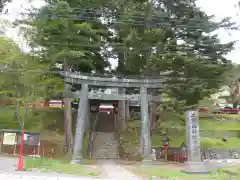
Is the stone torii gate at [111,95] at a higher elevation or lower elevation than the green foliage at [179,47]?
lower

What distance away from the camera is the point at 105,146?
2522cm

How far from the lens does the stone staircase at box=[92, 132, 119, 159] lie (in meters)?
23.8

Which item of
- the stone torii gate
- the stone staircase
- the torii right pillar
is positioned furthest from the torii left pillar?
the torii right pillar

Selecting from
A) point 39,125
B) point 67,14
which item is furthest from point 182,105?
point 39,125

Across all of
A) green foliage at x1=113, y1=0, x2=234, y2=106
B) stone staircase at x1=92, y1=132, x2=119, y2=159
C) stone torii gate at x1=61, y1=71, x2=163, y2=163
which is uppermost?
green foliage at x1=113, y1=0, x2=234, y2=106

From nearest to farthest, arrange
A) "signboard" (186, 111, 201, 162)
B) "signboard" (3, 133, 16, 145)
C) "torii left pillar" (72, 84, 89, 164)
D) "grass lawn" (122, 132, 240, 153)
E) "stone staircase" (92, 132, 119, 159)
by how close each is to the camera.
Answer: "signboard" (186, 111, 201, 162)
"torii left pillar" (72, 84, 89, 164)
"signboard" (3, 133, 16, 145)
"stone staircase" (92, 132, 119, 159)
"grass lawn" (122, 132, 240, 153)

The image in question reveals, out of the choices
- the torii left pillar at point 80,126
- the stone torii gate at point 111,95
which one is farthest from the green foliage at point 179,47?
the torii left pillar at point 80,126

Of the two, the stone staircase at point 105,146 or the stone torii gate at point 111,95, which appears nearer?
the stone torii gate at point 111,95

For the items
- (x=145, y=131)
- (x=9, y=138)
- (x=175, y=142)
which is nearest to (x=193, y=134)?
(x=145, y=131)

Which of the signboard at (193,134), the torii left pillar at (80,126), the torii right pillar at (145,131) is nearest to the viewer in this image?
the signboard at (193,134)

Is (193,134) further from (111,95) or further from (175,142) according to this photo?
(175,142)

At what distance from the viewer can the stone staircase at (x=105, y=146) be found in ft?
78.1

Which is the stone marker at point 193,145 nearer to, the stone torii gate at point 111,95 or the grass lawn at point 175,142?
the stone torii gate at point 111,95

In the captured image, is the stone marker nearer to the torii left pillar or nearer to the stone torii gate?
the stone torii gate
